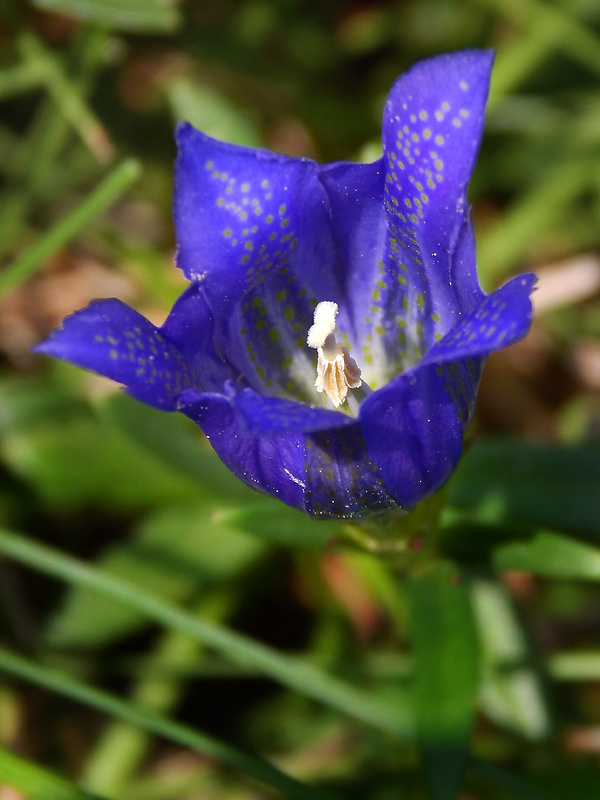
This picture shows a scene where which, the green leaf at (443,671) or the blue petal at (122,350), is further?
the green leaf at (443,671)

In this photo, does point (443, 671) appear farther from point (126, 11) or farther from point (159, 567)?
point (126, 11)

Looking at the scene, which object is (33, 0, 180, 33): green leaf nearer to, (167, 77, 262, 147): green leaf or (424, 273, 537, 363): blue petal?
(167, 77, 262, 147): green leaf

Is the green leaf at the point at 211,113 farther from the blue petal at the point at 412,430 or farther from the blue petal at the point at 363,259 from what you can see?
the blue petal at the point at 412,430

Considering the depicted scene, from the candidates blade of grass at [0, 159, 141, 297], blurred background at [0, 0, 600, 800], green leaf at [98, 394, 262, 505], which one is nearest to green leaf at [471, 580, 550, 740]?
blurred background at [0, 0, 600, 800]

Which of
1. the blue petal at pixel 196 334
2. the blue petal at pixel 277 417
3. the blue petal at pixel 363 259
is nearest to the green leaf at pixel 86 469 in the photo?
the blue petal at pixel 363 259

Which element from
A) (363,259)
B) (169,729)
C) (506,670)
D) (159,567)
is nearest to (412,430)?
(363,259)
